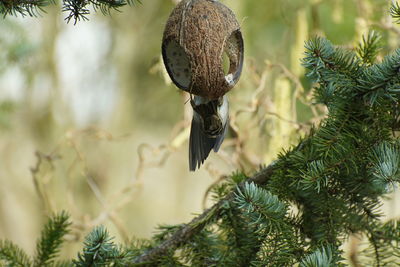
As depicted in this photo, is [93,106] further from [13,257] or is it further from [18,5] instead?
[18,5]

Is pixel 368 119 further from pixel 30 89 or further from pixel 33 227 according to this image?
pixel 33 227

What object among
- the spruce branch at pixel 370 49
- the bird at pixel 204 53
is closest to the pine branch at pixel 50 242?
the bird at pixel 204 53

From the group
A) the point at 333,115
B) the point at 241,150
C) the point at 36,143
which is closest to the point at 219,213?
the point at 333,115

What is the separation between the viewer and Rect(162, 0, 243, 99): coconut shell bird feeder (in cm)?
82

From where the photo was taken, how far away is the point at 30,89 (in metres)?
3.88

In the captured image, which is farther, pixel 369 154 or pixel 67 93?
pixel 67 93

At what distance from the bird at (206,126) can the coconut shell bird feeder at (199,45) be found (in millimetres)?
43

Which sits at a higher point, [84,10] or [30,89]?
[30,89]

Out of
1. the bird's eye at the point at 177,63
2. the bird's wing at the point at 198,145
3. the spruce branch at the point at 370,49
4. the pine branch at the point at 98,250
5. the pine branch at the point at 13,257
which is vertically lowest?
the pine branch at the point at 98,250

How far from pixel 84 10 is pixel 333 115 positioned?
373 millimetres

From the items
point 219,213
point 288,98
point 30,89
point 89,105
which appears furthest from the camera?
point 89,105

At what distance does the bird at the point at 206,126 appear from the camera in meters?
0.90

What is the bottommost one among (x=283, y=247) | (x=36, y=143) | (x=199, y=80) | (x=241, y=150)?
(x=283, y=247)

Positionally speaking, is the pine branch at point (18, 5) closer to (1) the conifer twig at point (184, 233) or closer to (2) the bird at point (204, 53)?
(2) the bird at point (204, 53)
